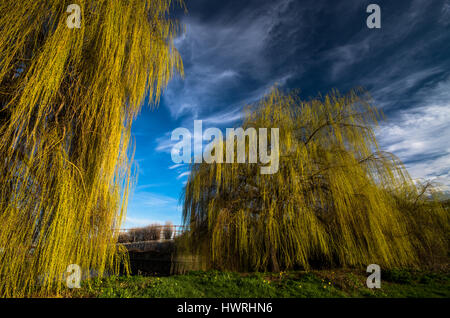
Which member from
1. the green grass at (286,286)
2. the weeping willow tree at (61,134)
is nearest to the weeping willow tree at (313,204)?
the green grass at (286,286)

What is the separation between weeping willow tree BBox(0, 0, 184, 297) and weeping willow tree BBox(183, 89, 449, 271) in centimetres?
392

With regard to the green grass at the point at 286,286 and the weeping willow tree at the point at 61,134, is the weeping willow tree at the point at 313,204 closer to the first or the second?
the green grass at the point at 286,286

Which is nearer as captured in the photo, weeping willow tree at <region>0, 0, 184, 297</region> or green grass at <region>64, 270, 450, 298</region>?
weeping willow tree at <region>0, 0, 184, 297</region>

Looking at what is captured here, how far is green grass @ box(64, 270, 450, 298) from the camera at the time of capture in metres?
3.93

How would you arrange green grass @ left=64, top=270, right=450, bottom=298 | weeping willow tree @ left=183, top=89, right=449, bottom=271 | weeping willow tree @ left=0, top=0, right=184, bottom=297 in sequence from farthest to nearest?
weeping willow tree @ left=183, top=89, right=449, bottom=271, green grass @ left=64, top=270, right=450, bottom=298, weeping willow tree @ left=0, top=0, right=184, bottom=297

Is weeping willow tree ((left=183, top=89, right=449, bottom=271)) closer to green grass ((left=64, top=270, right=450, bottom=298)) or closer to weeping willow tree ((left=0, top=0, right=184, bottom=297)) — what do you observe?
green grass ((left=64, top=270, right=450, bottom=298))

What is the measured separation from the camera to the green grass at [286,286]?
3.93 m

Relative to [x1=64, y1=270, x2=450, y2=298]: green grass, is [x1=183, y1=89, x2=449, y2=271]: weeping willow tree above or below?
above

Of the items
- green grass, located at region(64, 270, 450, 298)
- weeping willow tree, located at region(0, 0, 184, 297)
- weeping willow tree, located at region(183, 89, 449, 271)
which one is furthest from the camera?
weeping willow tree, located at region(183, 89, 449, 271)

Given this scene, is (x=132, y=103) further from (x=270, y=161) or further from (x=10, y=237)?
(x=270, y=161)

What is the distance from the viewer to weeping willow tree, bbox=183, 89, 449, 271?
5.77 metres

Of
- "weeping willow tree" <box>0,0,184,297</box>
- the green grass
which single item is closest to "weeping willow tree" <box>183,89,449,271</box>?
the green grass

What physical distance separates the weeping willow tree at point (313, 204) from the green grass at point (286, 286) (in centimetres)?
60
